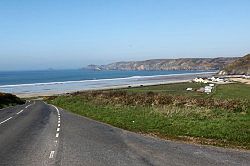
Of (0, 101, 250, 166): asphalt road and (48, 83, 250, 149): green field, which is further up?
(0, 101, 250, 166): asphalt road

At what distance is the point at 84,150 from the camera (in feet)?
49.5

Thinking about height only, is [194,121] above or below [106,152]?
below

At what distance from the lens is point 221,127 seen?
64.7 ft

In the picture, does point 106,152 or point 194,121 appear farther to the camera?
point 194,121

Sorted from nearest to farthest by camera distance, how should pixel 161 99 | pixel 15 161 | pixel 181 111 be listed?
pixel 15 161 → pixel 181 111 → pixel 161 99

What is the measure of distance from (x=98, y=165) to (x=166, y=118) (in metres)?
13.3

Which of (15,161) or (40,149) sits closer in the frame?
(15,161)

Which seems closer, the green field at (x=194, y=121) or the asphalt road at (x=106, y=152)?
the asphalt road at (x=106, y=152)

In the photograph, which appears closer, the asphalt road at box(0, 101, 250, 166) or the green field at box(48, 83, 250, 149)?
the asphalt road at box(0, 101, 250, 166)

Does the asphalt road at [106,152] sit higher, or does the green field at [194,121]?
the asphalt road at [106,152]

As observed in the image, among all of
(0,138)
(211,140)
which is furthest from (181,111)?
(0,138)

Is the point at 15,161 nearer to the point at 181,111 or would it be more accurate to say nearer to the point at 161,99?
the point at 181,111

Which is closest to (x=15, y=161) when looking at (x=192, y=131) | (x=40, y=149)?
(x=40, y=149)

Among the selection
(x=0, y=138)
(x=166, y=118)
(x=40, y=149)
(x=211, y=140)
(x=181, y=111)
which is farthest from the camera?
(x=181, y=111)
